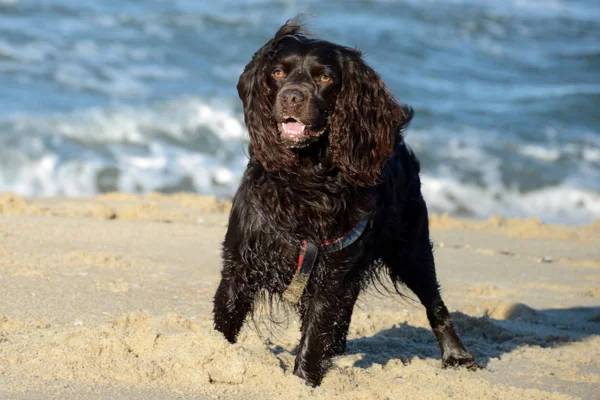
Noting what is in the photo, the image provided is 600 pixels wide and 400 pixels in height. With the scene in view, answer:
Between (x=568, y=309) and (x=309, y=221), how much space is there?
3.25 metres

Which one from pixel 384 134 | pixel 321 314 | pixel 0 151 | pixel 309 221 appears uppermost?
pixel 384 134

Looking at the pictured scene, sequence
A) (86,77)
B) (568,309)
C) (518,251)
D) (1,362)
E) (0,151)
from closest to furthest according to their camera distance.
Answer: (1,362), (568,309), (518,251), (0,151), (86,77)

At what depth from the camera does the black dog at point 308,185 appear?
369 cm

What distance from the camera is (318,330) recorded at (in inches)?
152

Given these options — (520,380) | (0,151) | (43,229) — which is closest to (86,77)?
(0,151)

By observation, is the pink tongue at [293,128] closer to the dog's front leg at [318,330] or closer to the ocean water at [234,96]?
the dog's front leg at [318,330]

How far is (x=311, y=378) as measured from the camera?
3840 mm

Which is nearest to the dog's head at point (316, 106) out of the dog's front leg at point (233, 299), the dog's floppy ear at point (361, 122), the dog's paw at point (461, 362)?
the dog's floppy ear at point (361, 122)

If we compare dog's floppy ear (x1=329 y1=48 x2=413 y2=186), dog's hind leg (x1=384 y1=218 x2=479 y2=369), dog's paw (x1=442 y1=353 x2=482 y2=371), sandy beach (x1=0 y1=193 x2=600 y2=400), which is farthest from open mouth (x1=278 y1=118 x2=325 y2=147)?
dog's paw (x1=442 y1=353 x2=482 y2=371)

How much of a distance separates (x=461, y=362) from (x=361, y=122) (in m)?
1.62

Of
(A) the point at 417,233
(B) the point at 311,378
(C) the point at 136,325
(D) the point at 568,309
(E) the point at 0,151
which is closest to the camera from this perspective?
(B) the point at 311,378

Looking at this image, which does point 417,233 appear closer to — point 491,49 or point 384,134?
point 384,134

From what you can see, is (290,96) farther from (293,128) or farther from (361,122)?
(361,122)

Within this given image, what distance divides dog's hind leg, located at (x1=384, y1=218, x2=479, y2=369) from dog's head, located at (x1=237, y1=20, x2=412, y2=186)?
3.54 feet
